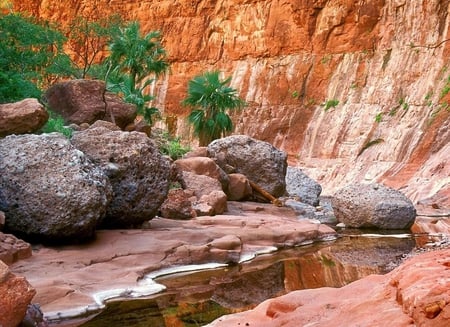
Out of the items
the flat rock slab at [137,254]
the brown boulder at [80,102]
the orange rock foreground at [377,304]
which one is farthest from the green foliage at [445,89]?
the orange rock foreground at [377,304]

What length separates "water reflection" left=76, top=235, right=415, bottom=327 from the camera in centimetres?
608

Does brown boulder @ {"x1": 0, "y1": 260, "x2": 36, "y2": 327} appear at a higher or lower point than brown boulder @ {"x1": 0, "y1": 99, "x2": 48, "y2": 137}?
lower

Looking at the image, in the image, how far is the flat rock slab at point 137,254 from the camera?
6406mm

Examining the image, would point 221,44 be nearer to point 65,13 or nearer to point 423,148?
point 65,13

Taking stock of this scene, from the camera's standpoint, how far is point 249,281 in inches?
305

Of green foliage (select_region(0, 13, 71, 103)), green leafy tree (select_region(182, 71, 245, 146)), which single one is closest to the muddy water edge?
green foliage (select_region(0, 13, 71, 103))

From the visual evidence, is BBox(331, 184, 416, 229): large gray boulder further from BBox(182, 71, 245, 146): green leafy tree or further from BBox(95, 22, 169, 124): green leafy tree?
BBox(95, 22, 169, 124): green leafy tree

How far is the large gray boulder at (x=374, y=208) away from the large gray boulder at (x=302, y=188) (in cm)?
453

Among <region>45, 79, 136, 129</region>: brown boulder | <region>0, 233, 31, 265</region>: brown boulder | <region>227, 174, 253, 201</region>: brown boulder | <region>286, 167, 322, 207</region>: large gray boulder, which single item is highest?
<region>45, 79, 136, 129</region>: brown boulder

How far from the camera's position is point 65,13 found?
47.2m

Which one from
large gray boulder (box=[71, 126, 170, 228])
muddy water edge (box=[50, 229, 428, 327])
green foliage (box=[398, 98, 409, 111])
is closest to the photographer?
muddy water edge (box=[50, 229, 428, 327])

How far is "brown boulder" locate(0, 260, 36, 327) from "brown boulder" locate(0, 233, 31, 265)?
202 centimetres

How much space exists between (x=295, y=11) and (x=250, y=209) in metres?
23.4

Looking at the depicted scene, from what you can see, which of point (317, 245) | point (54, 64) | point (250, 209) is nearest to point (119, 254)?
point (317, 245)
